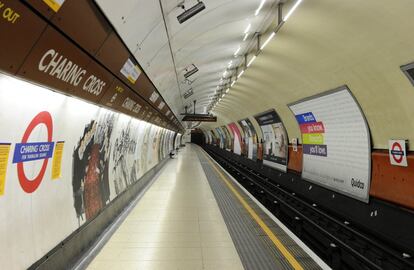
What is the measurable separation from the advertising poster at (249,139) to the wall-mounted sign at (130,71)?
12.4 meters

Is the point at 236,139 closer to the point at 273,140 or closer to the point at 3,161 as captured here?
the point at 273,140

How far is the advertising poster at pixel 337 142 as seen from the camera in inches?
263

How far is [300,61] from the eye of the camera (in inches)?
280

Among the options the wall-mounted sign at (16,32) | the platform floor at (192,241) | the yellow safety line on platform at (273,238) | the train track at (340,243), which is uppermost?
the wall-mounted sign at (16,32)

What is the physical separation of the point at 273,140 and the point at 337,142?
234 inches

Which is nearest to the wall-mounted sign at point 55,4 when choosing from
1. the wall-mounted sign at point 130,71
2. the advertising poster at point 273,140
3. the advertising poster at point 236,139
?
the wall-mounted sign at point 130,71

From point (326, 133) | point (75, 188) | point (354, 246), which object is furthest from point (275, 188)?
point (75, 188)

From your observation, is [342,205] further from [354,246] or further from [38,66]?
[38,66]

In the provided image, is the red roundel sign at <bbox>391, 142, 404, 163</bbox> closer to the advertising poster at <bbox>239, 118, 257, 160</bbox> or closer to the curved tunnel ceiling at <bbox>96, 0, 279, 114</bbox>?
the curved tunnel ceiling at <bbox>96, 0, 279, 114</bbox>

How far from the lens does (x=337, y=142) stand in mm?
7793

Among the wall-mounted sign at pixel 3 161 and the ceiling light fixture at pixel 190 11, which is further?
the ceiling light fixture at pixel 190 11

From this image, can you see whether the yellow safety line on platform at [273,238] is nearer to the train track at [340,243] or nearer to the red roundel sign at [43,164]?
the train track at [340,243]

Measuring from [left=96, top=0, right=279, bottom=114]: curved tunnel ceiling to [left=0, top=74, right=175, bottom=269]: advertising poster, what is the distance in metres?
1.12

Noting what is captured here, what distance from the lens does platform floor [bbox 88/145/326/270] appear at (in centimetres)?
390
